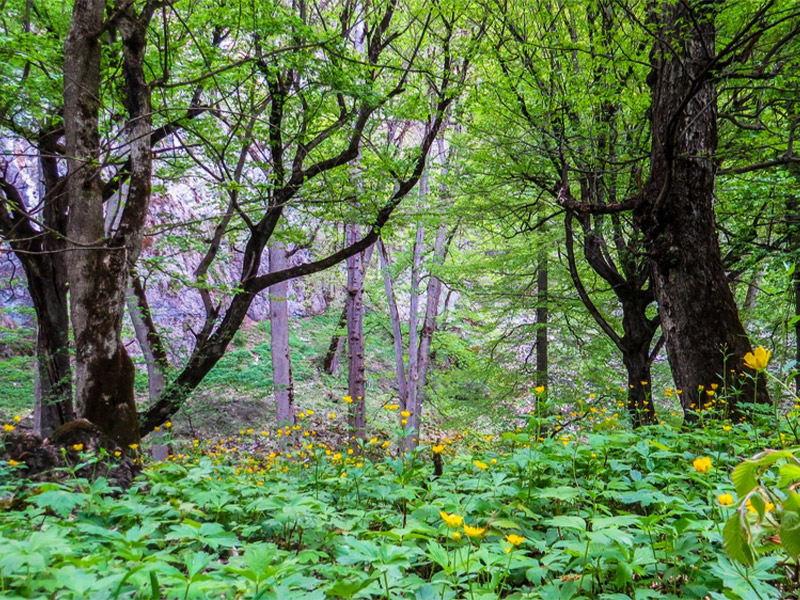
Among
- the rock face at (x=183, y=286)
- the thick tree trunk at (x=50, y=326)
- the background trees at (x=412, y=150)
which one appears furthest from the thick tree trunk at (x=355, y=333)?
the thick tree trunk at (x=50, y=326)

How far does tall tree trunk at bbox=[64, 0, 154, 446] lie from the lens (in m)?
3.64

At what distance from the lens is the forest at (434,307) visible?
1266mm

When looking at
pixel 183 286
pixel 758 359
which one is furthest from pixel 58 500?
pixel 183 286

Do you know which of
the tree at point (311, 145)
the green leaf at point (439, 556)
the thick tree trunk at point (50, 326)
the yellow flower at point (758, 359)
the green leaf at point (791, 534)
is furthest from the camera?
the thick tree trunk at point (50, 326)

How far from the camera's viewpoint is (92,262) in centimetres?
372

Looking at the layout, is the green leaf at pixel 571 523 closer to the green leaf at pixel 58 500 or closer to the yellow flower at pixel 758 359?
the yellow flower at pixel 758 359

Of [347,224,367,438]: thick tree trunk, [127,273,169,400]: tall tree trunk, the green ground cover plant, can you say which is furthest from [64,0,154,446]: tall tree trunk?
[347,224,367,438]: thick tree trunk

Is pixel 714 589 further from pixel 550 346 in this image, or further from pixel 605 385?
pixel 550 346

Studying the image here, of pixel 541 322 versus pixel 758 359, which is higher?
pixel 541 322

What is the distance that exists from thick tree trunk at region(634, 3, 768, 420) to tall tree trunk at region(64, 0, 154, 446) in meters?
4.85

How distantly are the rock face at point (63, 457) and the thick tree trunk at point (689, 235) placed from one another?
183 inches

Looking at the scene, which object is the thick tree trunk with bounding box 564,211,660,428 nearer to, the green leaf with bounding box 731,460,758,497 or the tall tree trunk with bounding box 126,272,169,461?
the green leaf with bounding box 731,460,758,497

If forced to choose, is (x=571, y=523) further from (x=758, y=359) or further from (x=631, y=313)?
(x=631, y=313)

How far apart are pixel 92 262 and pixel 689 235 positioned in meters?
5.53
